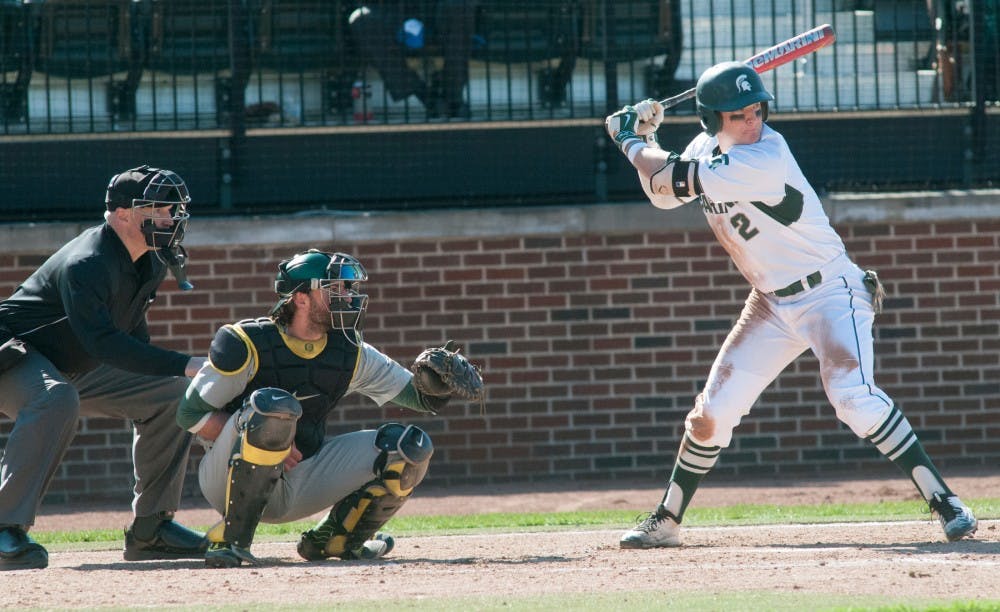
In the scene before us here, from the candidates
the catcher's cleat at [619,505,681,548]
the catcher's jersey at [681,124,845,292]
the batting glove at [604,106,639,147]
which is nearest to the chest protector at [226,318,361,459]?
the catcher's cleat at [619,505,681,548]

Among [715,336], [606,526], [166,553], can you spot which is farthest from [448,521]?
[715,336]

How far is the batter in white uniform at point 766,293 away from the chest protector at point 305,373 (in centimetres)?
138

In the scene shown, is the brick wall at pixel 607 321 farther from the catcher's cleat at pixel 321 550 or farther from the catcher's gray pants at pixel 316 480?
the catcher's gray pants at pixel 316 480

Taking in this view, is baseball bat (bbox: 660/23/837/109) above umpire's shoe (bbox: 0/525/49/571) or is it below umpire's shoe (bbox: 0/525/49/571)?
above

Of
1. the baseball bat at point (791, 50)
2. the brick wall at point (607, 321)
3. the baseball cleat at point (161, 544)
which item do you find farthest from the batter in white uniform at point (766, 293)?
the brick wall at point (607, 321)

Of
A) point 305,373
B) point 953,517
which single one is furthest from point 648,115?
point 953,517

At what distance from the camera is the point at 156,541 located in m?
6.09

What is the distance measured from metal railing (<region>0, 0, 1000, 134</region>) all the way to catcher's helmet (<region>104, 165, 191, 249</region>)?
149 inches

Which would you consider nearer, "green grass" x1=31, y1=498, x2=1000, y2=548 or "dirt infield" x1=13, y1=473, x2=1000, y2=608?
"dirt infield" x1=13, y1=473, x2=1000, y2=608

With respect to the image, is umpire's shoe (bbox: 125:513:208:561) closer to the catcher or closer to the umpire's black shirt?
the catcher

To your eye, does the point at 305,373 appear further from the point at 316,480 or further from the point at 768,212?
the point at 768,212

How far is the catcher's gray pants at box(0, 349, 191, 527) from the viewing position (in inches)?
223

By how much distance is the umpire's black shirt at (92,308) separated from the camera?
5.63 metres

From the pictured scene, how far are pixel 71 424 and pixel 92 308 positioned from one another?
0.49 m
